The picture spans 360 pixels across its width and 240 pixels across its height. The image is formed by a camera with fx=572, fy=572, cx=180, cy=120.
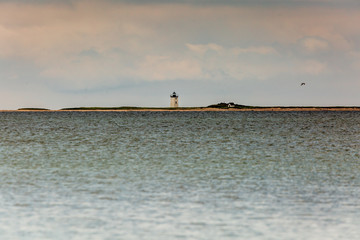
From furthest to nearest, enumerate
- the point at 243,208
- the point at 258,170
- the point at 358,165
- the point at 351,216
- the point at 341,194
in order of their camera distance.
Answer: the point at 358,165 → the point at 258,170 → the point at 341,194 → the point at 243,208 → the point at 351,216

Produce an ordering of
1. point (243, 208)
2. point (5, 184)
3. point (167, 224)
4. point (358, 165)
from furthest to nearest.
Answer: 1. point (358, 165)
2. point (5, 184)
3. point (243, 208)
4. point (167, 224)

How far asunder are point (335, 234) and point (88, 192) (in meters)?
9.59

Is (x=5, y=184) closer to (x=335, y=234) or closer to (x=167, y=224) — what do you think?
(x=167, y=224)

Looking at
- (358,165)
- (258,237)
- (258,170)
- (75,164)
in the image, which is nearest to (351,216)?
(258,237)

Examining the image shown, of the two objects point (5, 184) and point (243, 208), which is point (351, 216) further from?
point (5, 184)

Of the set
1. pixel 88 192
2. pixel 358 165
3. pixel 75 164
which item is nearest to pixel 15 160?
pixel 75 164

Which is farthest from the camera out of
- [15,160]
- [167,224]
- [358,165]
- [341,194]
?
[15,160]

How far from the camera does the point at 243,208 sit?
17.0m

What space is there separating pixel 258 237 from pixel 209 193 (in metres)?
6.75

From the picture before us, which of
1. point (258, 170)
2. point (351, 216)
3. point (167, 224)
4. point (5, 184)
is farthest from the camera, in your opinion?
point (258, 170)

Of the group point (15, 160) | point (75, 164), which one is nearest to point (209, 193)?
point (75, 164)

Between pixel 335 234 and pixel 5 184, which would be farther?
pixel 5 184

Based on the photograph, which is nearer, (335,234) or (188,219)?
(335,234)

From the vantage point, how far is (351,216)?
15.9 m
